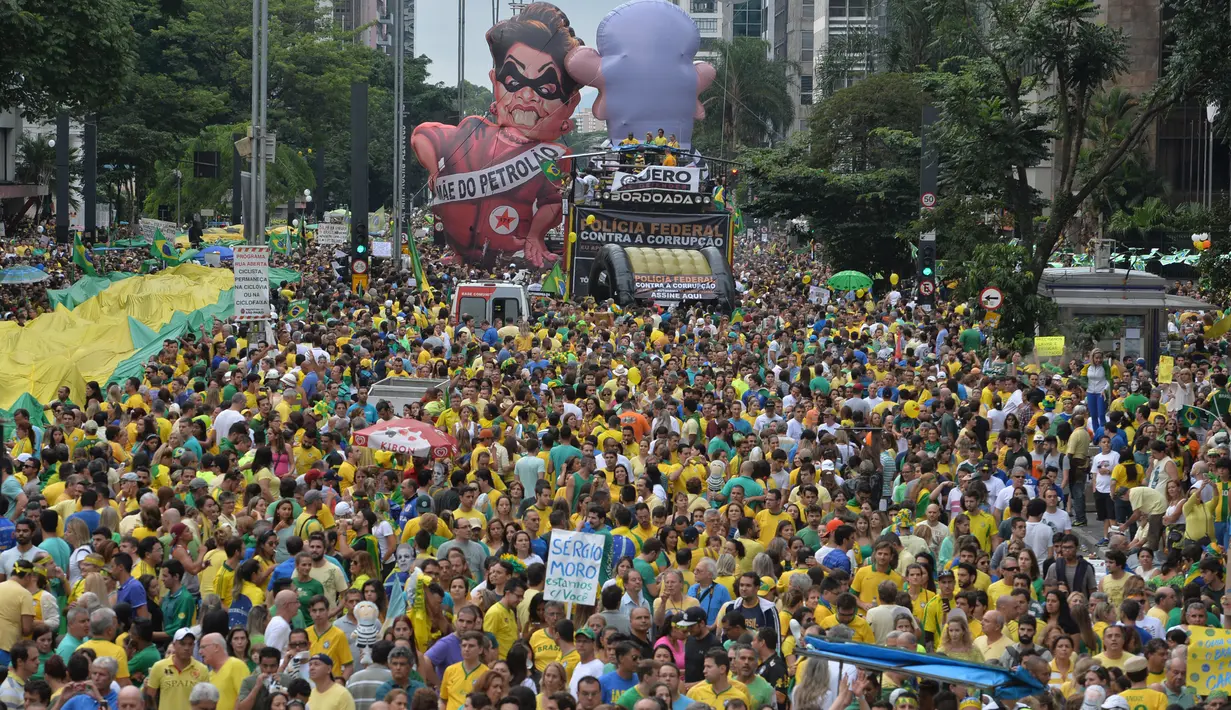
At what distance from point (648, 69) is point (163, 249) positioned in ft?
54.0

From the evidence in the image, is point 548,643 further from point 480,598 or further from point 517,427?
point 517,427

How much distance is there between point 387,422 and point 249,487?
2304 millimetres

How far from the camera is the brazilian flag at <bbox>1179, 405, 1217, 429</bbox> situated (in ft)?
61.6

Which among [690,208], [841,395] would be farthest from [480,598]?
[690,208]

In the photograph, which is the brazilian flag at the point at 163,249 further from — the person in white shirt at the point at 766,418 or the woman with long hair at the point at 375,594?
the woman with long hair at the point at 375,594

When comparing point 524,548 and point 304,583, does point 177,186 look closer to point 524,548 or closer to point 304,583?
point 524,548

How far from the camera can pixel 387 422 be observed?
15.2 meters

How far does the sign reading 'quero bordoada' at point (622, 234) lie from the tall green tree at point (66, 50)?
10.1m

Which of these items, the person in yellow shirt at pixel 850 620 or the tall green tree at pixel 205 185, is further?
the tall green tree at pixel 205 185

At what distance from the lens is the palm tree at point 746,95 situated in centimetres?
10056

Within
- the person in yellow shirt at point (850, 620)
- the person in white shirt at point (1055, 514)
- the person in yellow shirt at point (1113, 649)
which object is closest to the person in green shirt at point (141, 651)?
the person in yellow shirt at point (850, 620)

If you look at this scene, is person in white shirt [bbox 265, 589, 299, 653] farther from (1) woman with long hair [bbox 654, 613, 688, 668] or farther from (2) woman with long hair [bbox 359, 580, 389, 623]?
(1) woman with long hair [bbox 654, 613, 688, 668]

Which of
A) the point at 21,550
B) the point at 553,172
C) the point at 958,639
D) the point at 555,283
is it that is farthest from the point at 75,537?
the point at 553,172

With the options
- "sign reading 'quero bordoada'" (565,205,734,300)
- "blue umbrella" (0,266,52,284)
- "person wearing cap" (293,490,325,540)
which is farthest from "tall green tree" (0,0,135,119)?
"person wearing cap" (293,490,325,540)
